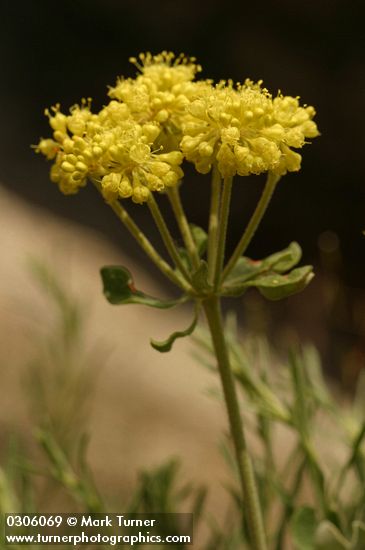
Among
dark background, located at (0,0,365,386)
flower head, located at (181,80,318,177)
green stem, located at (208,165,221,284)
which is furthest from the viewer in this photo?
dark background, located at (0,0,365,386)

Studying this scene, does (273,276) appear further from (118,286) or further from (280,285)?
(118,286)

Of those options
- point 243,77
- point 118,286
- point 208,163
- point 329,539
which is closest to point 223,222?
point 208,163

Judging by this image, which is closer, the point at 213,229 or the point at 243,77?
the point at 213,229

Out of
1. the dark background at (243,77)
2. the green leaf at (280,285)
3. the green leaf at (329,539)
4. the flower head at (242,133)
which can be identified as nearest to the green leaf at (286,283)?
the green leaf at (280,285)

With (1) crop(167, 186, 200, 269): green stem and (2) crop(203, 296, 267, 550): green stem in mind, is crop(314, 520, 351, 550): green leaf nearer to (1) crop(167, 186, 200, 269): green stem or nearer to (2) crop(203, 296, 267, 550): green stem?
(2) crop(203, 296, 267, 550): green stem

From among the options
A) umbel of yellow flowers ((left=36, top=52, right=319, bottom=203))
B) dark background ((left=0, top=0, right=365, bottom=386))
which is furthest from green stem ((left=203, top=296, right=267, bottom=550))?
dark background ((left=0, top=0, right=365, bottom=386))
